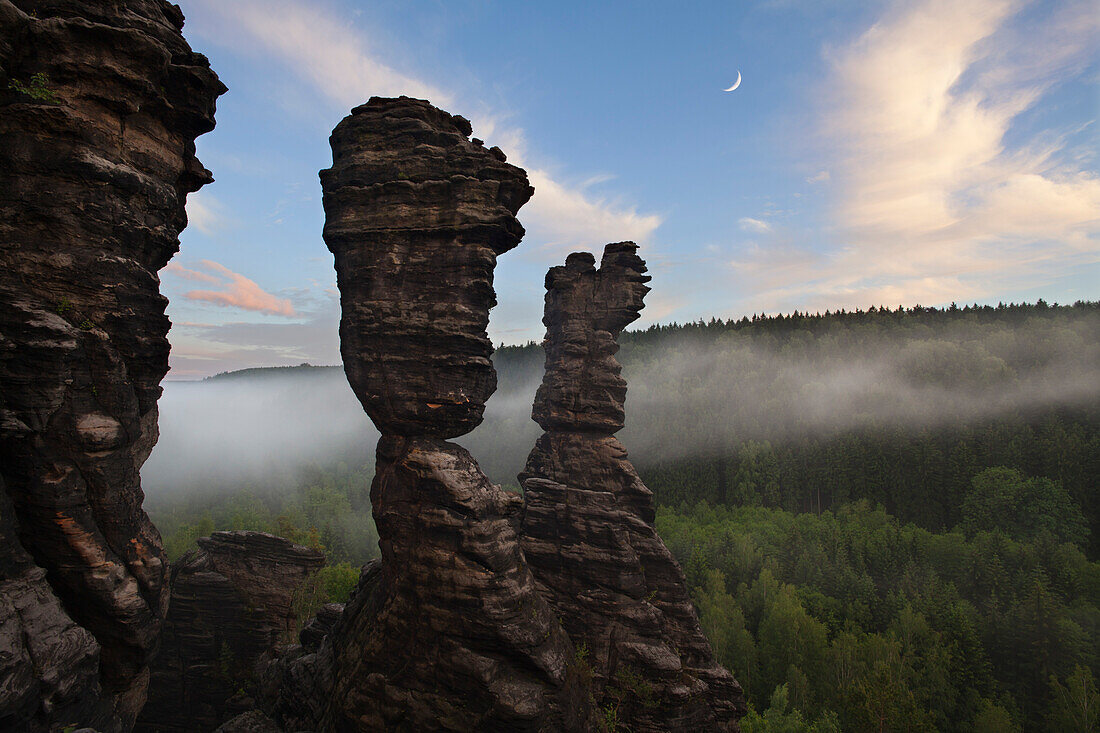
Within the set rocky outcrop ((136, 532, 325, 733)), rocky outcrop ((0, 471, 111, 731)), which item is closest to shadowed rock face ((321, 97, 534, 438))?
rocky outcrop ((0, 471, 111, 731))

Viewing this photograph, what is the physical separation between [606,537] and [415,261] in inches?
807

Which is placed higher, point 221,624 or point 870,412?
point 870,412

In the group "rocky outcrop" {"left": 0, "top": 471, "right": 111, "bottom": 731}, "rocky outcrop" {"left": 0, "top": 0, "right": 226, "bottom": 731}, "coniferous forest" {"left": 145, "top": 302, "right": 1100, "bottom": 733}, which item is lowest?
"coniferous forest" {"left": 145, "top": 302, "right": 1100, "bottom": 733}

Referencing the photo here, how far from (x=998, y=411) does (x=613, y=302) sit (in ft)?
338

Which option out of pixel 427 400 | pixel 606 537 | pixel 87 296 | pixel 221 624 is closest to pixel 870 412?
pixel 606 537

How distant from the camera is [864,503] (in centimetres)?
8888

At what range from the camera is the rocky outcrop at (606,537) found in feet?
93.4

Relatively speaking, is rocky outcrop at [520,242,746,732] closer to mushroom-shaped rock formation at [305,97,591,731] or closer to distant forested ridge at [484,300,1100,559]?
mushroom-shaped rock formation at [305,97,591,731]

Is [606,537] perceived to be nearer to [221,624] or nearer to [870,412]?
[221,624]

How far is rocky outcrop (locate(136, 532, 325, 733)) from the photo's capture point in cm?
3256

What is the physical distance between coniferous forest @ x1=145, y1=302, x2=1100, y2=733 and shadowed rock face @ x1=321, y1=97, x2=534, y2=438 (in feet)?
130

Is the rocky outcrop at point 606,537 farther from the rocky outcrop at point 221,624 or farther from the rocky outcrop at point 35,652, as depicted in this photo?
the rocky outcrop at point 35,652

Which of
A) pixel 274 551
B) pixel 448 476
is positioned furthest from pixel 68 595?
pixel 274 551

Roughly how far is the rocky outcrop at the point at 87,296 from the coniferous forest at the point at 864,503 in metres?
44.4
